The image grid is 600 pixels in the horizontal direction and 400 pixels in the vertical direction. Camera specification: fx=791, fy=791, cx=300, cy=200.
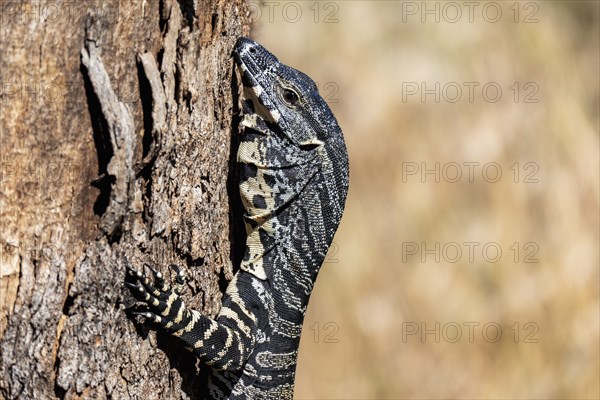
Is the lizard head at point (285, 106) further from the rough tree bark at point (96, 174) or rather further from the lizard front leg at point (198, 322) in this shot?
the lizard front leg at point (198, 322)

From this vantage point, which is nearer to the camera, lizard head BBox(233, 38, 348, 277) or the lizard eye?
lizard head BBox(233, 38, 348, 277)

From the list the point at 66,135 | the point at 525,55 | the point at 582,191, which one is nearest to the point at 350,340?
the point at 582,191

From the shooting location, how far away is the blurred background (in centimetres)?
916

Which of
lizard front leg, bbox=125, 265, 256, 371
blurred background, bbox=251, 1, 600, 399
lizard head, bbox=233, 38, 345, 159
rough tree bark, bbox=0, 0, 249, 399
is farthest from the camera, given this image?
blurred background, bbox=251, 1, 600, 399

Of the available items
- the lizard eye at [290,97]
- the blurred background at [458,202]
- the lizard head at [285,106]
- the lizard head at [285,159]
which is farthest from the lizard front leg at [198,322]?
the blurred background at [458,202]

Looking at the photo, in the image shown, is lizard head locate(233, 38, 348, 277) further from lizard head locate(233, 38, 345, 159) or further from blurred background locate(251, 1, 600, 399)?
blurred background locate(251, 1, 600, 399)

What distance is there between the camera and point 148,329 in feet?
14.0

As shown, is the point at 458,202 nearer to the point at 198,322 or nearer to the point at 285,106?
the point at 285,106

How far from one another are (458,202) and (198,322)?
6119 millimetres

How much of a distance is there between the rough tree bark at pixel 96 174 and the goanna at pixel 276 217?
1.47 feet

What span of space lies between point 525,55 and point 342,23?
252cm

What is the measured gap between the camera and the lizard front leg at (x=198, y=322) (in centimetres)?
414

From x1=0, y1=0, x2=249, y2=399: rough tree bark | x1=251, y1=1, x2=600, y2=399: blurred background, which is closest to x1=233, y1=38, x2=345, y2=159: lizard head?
x1=0, y1=0, x2=249, y2=399: rough tree bark

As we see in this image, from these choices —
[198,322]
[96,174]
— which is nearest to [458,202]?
[198,322]
